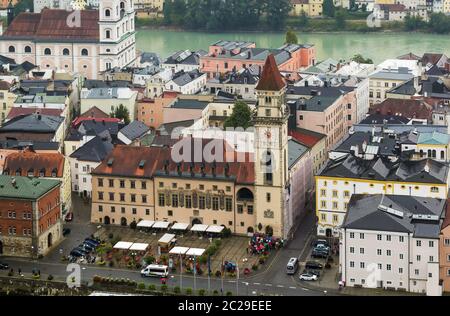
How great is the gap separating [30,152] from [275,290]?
7.49m

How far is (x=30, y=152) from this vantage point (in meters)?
27.1

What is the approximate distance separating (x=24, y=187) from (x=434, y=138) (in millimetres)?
8723

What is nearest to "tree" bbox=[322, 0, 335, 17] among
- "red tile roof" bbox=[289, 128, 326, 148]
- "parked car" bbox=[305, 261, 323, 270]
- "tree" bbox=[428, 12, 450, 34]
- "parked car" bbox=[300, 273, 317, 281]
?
"tree" bbox=[428, 12, 450, 34]

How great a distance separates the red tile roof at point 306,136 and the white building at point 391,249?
608cm

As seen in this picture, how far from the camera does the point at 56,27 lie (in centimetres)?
4150

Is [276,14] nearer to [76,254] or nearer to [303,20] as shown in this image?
[303,20]

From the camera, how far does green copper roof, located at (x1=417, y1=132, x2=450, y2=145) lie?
26.5m

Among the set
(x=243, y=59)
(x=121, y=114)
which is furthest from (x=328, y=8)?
(x=121, y=114)

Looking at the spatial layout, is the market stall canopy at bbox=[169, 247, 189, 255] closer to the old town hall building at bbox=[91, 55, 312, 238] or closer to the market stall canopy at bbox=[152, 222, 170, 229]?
the market stall canopy at bbox=[152, 222, 170, 229]

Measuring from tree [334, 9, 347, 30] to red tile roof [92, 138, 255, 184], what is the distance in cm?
3251

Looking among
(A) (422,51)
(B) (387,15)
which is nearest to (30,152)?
(A) (422,51)

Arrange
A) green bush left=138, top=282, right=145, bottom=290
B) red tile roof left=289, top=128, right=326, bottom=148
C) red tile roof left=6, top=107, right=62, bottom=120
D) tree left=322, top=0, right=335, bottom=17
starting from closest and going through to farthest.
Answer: green bush left=138, top=282, right=145, bottom=290 → red tile roof left=289, top=128, right=326, bottom=148 → red tile roof left=6, top=107, right=62, bottom=120 → tree left=322, top=0, right=335, bottom=17

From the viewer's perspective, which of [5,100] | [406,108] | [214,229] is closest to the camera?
[214,229]

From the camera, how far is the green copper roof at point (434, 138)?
2647 cm
